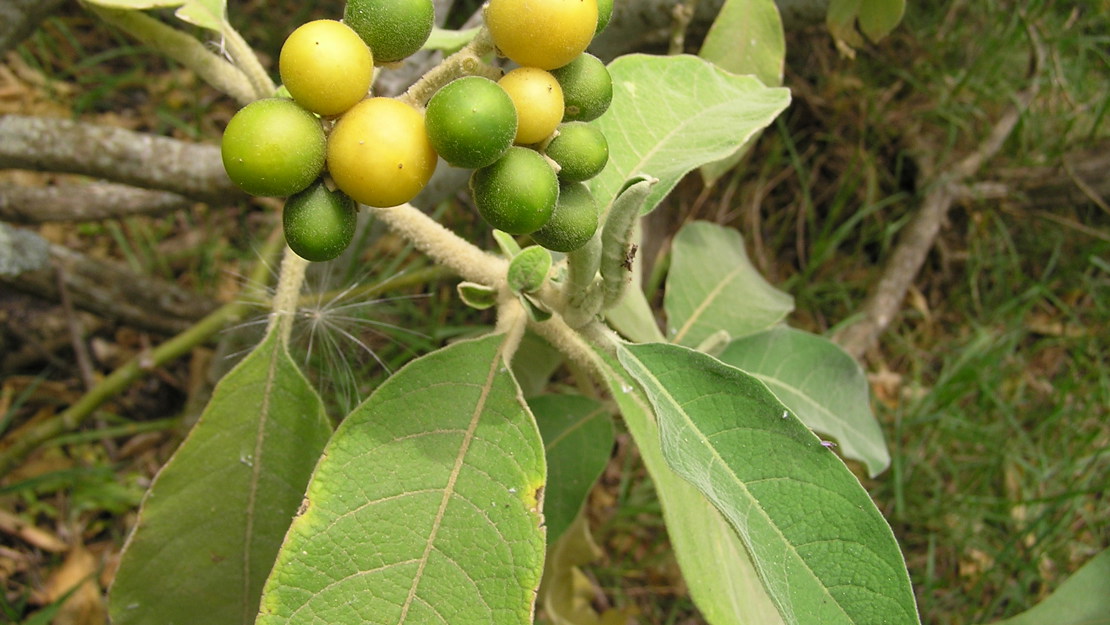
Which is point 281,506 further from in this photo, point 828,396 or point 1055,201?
point 1055,201

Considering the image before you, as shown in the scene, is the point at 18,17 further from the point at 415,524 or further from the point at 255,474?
the point at 415,524

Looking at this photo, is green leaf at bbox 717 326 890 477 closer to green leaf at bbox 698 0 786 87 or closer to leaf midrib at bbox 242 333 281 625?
green leaf at bbox 698 0 786 87

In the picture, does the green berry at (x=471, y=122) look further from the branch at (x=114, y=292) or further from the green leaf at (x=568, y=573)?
the branch at (x=114, y=292)

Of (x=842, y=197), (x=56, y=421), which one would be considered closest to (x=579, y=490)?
(x=56, y=421)

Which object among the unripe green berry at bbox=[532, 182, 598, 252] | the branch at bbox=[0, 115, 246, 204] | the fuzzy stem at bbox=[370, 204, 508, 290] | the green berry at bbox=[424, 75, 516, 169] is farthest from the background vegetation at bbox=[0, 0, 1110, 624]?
the green berry at bbox=[424, 75, 516, 169]

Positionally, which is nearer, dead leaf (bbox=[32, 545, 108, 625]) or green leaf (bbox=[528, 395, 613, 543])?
green leaf (bbox=[528, 395, 613, 543])
